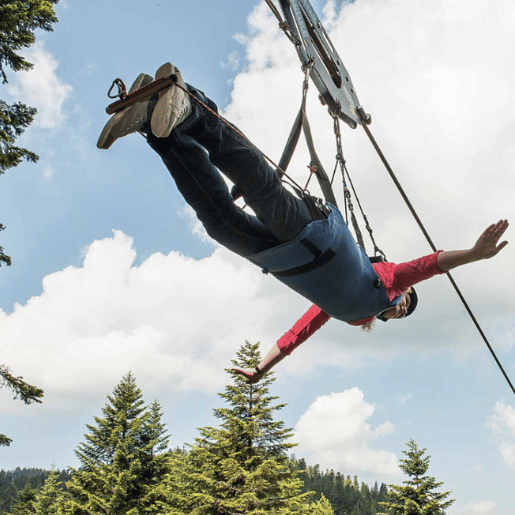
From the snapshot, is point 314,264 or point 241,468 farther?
point 241,468

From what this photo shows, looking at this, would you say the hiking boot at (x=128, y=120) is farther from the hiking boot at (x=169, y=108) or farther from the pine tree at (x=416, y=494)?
the pine tree at (x=416, y=494)

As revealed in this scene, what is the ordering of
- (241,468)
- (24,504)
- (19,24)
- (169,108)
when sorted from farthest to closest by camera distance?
1. (24,504)
2. (241,468)
3. (19,24)
4. (169,108)

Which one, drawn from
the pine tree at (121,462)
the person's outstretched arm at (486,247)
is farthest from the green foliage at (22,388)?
the pine tree at (121,462)

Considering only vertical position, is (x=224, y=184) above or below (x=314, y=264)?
above

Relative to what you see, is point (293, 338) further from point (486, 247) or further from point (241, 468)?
point (241, 468)

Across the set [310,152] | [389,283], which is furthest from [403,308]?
[310,152]

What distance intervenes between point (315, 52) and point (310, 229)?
7.77ft

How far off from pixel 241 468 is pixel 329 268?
1150 centimetres

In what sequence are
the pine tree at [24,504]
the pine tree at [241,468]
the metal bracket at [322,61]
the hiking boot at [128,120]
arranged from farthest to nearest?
the pine tree at [24,504] → the pine tree at [241,468] → the metal bracket at [322,61] → the hiking boot at [128,120]

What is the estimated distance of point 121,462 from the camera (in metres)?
17.1

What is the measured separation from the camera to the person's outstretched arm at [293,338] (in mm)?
4480

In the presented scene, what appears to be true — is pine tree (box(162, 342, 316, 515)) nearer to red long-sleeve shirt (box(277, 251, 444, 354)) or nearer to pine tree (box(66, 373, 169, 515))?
pine tree (box(66, 373, 169, 515))

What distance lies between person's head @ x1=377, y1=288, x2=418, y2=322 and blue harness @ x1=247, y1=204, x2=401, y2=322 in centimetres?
42

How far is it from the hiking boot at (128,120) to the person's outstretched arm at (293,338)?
8.36 feet
